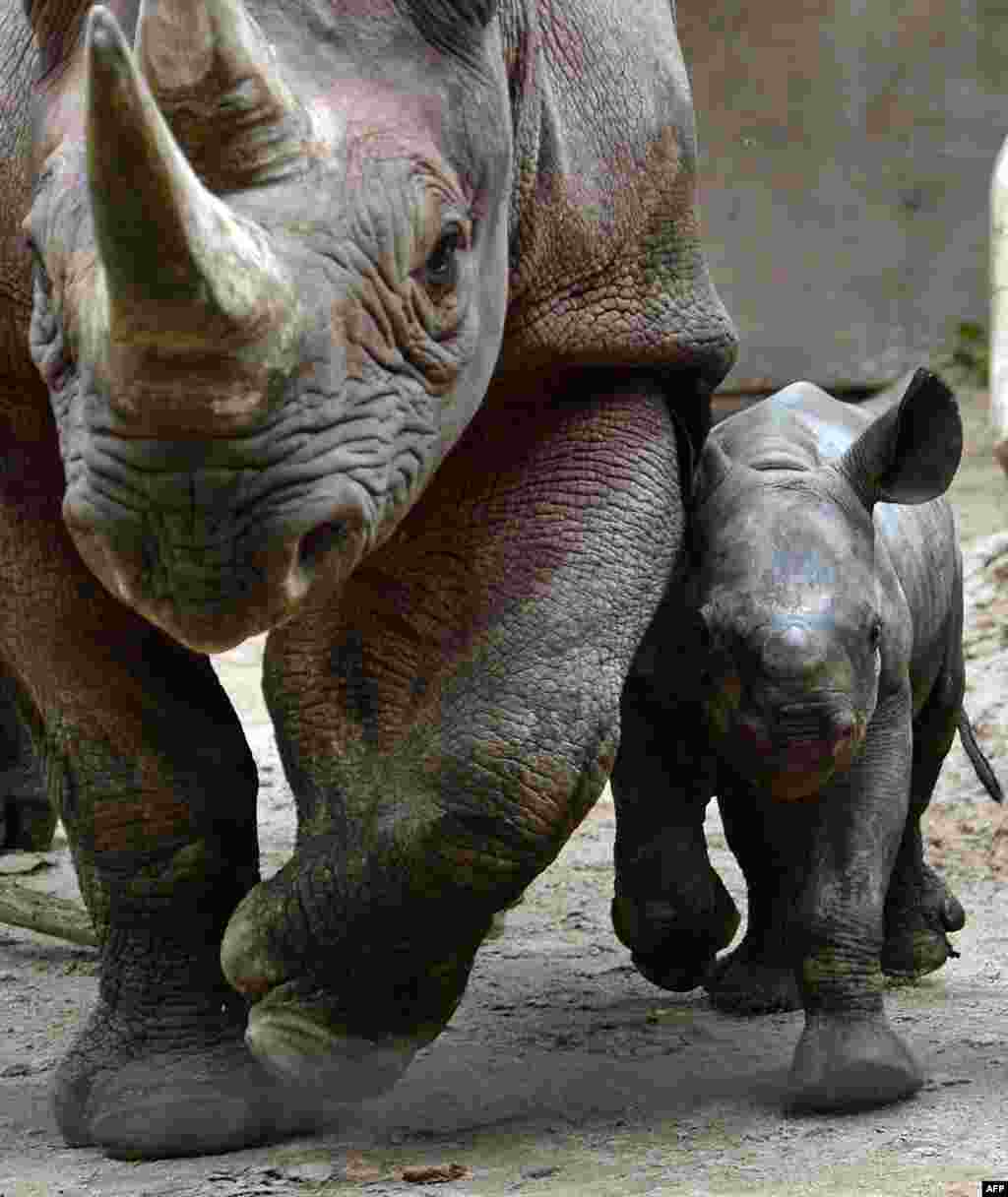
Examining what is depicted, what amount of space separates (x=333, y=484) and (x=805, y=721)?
1301 mm

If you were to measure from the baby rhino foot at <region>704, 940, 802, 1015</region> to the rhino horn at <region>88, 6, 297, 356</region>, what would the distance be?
256cm

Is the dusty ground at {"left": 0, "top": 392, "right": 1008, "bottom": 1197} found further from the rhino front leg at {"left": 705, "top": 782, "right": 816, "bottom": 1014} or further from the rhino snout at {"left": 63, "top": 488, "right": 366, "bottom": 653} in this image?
the rhino snout at {"left": 63, "top": 488, "right": 366, "bottom": 653}

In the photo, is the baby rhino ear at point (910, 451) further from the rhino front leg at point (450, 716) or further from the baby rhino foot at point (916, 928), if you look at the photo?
the baby rhino foot at point (916, 928)

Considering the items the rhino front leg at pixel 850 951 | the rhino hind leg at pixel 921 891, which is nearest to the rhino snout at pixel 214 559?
the rhino front leg at pixel 850 951

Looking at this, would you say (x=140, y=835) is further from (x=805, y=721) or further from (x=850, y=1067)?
(x=850, y=1067)

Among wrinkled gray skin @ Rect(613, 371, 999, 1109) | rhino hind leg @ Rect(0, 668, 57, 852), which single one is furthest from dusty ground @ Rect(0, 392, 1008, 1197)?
rhino hind leg @ Rect(0, 668, 57, 852)

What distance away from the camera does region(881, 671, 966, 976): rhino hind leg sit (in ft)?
19.2

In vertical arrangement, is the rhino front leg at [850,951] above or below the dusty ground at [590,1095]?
above

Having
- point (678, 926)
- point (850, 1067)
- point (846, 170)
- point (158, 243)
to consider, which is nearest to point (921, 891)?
point (678, 926)

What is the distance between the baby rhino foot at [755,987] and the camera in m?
5.71

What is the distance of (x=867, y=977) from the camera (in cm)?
483

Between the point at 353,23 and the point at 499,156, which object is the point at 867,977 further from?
the point at 353,23

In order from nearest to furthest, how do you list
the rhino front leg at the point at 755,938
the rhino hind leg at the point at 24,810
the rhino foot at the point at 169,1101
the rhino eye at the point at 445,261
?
the rhino eye at the point at 445,261 → the rhino foot at the point at 169,1101 → the rhino front leg at the point at 755,938 → the rhino hind leg at the point at 24,810

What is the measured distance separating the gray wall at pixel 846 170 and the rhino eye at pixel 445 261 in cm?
930
